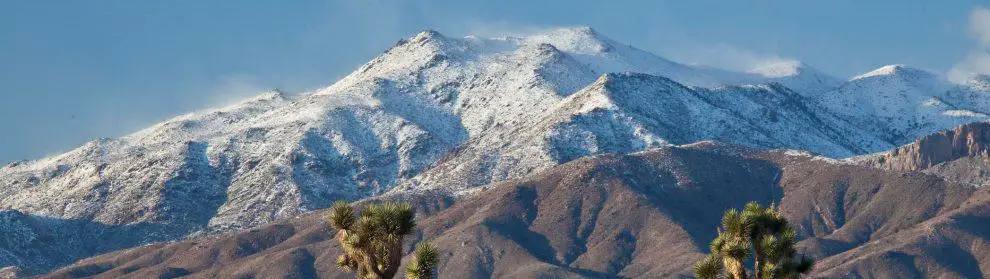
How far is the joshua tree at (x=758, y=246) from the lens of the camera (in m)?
76.1

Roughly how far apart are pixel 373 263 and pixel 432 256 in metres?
3.20

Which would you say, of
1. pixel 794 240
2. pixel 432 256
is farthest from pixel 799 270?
pixel 432 256

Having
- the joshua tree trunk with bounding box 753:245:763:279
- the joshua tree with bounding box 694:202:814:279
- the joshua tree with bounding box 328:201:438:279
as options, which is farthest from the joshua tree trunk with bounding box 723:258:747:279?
the joshua tree with bounding box 328:201:438:279

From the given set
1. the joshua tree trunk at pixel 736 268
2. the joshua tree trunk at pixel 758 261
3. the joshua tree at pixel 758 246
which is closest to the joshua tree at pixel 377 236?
the joshua tree at pixel 758 246

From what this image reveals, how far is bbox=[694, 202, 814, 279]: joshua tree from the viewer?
250ft

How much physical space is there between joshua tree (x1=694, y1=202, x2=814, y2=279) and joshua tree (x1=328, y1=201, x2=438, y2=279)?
13531mm

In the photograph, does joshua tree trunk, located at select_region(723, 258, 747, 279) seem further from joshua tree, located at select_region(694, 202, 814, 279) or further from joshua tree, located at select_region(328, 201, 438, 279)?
joshua tree, located at select_region(328, 201, 438, 279)

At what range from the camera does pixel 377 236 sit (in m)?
70.9

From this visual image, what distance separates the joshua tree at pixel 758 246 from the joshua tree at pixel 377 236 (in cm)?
1353

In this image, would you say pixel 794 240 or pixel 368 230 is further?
pixel 794 240

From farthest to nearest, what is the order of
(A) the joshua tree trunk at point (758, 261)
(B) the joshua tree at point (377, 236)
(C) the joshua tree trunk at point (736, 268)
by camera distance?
(A) the joshua tree trunk at point (758, 261) < (C) the joshua tree trunk at point (736, 268) < (B) the joshua tree at point (377, 236)

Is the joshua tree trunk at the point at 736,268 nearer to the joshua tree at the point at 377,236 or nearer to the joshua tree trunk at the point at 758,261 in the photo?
the joshua tree trunk at the point at 758,261

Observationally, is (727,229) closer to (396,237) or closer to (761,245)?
(761,245)

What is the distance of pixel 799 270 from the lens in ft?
254
